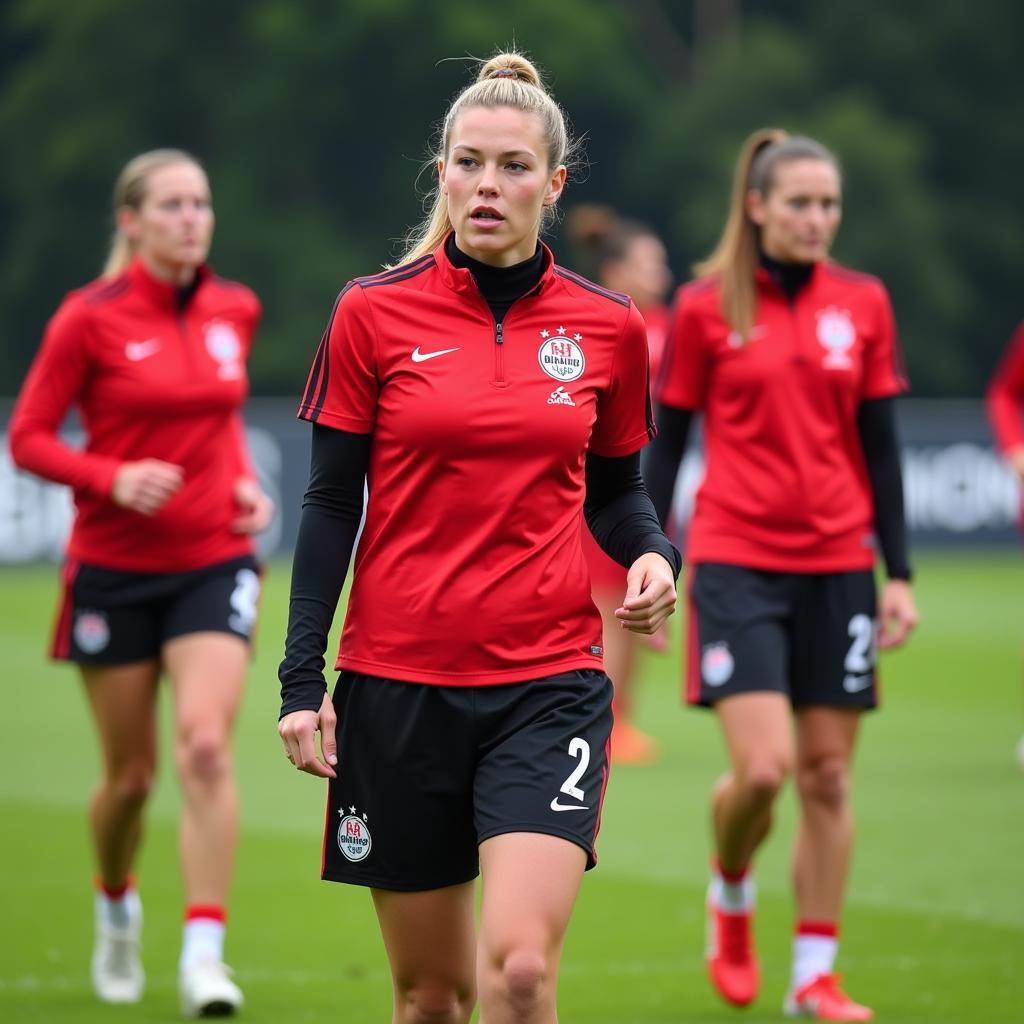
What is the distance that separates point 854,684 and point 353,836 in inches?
93.7

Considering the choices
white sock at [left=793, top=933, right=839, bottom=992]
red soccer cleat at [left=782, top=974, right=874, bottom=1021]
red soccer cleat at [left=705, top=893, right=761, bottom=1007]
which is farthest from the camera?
red soccer cleat at [left=705, top=893, right=761, bottom=1007]

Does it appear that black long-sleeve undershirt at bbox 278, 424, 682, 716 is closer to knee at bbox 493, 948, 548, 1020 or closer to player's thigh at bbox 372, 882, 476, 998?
player's thigh at bbox 372, 882, 476, 998

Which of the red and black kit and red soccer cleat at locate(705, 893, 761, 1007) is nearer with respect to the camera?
red soccer cleat at locate(705, 893, 761, 1007)

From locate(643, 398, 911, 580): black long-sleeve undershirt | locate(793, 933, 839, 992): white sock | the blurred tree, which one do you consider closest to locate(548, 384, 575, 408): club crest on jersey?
locate(643, 398, 911, 580): black long-sleeve undershirt

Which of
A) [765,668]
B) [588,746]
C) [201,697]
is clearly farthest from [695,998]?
[588,746]

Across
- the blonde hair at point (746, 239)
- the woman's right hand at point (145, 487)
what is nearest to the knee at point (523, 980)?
the woman's right hand at point (145, 487)

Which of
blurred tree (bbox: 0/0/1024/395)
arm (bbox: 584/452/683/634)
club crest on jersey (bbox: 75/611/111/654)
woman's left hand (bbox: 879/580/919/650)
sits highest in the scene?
blurred tree (bbox: 0/0/1024/395)

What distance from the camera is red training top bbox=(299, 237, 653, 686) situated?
14.9 ft

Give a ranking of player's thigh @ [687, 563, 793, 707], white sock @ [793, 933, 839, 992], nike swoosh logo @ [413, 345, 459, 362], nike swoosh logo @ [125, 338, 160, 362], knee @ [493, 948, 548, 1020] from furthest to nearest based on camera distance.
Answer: nike swoosh logo @ [125, 338, 160, 362] < player's thigh @ [687, 563, 793, 707] < white sock @ [793, 933, 839, 992] < nike swoosh logo @ [413, 345, 459, 362] < knee @ [493, 948, 548, 1020]

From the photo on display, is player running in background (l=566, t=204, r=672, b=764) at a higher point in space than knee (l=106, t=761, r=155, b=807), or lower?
higher

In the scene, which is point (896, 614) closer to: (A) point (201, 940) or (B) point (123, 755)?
(A) point (201, 940)

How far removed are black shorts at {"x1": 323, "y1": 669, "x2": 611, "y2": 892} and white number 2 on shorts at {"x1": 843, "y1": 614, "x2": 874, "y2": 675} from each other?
2.11 m

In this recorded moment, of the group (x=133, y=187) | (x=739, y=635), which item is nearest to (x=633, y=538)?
(x=739, y=635)

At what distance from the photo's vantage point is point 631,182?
4706 centimetres
